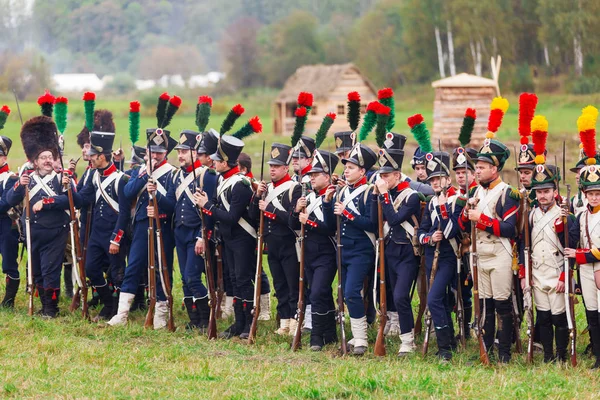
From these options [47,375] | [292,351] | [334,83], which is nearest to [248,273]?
[292,351]

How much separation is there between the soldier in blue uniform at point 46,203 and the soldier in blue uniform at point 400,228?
4218mm

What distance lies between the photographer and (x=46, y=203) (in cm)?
1270

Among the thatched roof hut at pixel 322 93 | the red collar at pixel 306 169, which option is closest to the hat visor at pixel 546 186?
the red collar at pixel 306 169

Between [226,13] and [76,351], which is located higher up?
[226,13]

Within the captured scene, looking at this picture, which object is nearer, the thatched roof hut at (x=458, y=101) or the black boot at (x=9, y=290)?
the black boot at (x=9, y=290)

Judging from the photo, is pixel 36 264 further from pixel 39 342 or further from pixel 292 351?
pixel 292 351

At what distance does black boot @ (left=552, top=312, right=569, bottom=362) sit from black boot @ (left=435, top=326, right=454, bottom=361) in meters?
Result: 1.06

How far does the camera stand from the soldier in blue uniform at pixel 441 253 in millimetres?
10500

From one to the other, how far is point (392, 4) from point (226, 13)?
54.1 metres

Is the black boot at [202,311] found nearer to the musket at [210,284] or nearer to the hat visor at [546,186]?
the musket at [210,284]

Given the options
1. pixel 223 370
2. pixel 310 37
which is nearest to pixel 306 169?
pixel 223 370

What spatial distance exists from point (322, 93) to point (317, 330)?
3291cm

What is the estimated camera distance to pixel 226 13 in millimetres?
134000

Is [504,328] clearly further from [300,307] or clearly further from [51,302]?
[51,302]
